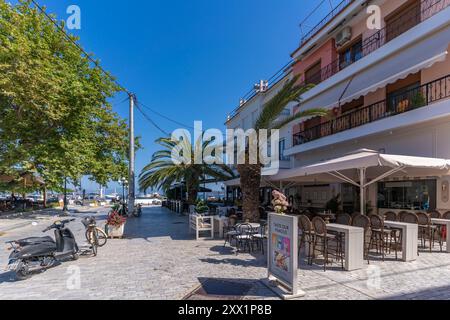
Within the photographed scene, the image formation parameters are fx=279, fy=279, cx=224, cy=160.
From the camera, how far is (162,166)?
22.1m

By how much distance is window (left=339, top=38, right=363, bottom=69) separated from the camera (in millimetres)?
16266

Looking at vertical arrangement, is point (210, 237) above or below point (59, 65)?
below

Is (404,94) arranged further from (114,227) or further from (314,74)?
(114,227)

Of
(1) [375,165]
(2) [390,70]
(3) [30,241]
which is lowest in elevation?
(3) [30,241]

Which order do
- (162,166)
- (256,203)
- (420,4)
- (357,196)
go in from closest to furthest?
(256,203) < (420,4) < (357,196) < (162,166)

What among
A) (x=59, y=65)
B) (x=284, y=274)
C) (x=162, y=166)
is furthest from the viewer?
(x=162, y=166)

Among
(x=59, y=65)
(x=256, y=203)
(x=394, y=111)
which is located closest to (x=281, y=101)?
(x=256, y=203)

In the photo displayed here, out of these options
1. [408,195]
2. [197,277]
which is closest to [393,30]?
[408,195]

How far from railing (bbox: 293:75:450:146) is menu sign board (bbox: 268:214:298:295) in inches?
372

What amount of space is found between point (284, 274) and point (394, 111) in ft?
37.9

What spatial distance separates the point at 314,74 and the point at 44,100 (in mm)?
17419

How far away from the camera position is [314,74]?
64.9 ft

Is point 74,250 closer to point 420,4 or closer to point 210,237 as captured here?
point 210,237

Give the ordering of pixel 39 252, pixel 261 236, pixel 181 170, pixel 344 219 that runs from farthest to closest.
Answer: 1. pixel 181 170
2. pixel 344 219
3. pixel 261 236
4. pixel 39 252
